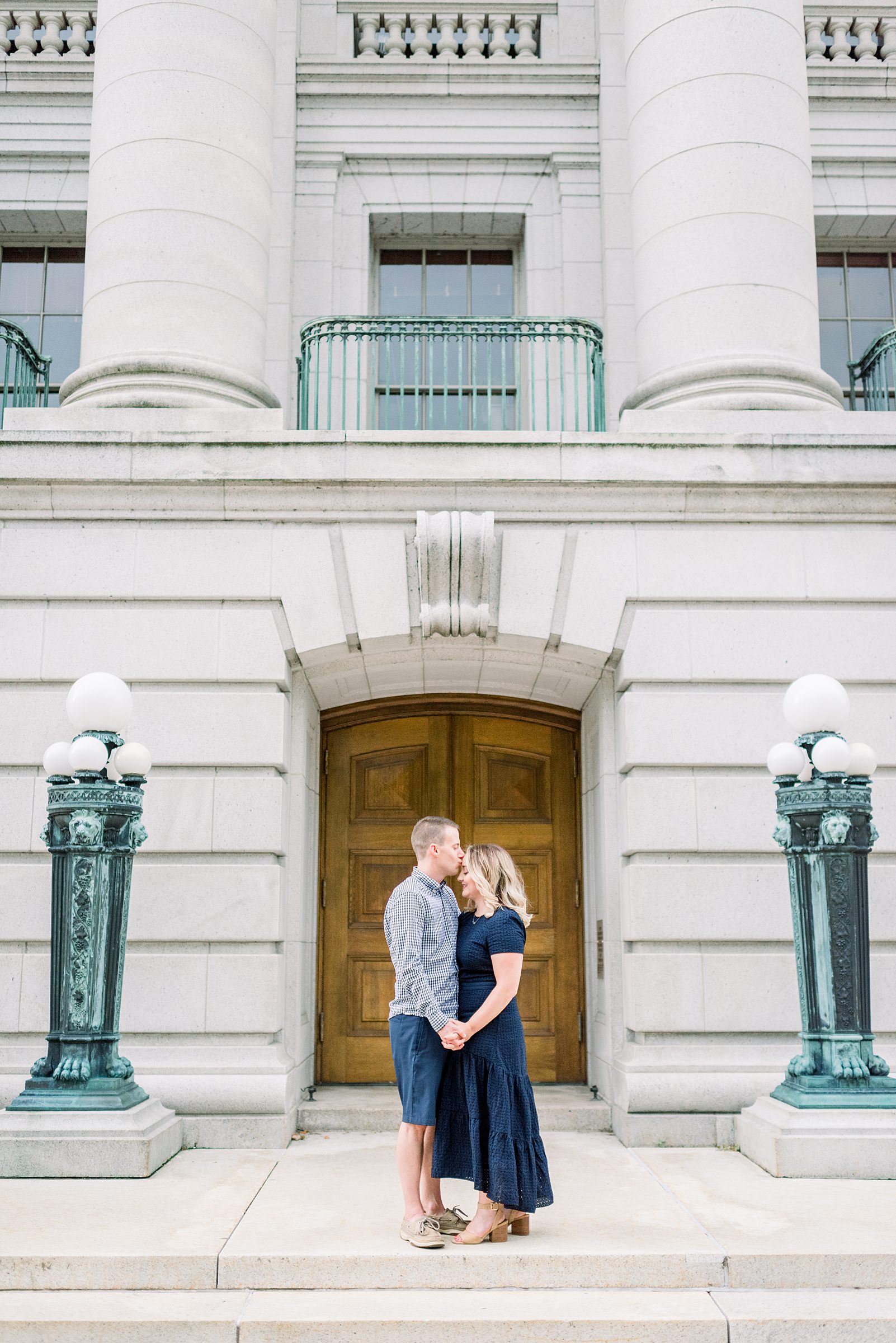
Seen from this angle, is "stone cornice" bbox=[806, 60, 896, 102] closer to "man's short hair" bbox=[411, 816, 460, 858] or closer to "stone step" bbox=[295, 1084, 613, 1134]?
"man's short hair" bbox=[411, 816, 460, 858]

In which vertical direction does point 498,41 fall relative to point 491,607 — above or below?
above

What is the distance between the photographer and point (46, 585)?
8711 millimetres

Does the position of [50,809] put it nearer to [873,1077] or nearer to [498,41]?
[873,1077]

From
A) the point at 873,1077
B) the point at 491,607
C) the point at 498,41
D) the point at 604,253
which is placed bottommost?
the point at 873,1077

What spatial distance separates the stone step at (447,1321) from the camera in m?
4.86

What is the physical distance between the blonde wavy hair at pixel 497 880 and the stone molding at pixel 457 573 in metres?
3.27

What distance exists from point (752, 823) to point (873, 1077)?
1999 millimetres

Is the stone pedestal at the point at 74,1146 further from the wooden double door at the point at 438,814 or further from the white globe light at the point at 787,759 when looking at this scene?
the white globe light at the point at 787,759

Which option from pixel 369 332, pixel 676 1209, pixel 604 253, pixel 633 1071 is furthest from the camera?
pixel 604 253

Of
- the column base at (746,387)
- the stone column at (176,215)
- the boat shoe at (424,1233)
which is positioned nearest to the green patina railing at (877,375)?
the column base at (746,387)

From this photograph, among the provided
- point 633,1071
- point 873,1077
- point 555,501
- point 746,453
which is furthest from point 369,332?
point 873,1077

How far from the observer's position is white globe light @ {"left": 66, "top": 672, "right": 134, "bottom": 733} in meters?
7.06

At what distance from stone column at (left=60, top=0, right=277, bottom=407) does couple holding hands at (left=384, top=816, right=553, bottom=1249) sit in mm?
5158

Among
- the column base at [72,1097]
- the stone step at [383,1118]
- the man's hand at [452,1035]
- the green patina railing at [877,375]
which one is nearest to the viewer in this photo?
the man's hand at [452,1035]
